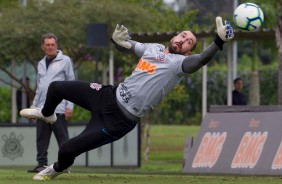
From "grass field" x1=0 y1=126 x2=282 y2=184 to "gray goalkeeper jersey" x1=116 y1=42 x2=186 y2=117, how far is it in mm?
1013

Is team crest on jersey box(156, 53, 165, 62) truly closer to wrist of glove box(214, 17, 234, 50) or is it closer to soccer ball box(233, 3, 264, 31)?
wrist of glove box(214, 17, 234, 50)

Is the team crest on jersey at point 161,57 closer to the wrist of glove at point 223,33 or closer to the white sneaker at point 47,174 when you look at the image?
the wrist of glove at point 223,33

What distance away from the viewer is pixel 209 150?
2106cm

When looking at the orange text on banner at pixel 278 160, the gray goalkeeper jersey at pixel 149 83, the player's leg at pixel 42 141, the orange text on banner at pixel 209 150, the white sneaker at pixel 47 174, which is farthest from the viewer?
the orange text on banner at pixel 209 150

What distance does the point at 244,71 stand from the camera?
5691 centimetres

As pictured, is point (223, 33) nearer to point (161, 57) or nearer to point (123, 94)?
point (161, 57)

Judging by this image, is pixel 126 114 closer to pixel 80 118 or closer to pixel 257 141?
pixel 257 141

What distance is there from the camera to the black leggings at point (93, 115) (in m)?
13.7

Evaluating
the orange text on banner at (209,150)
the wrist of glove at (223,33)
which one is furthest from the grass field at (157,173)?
the wrist of glove at (223,33)

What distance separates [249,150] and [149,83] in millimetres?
6671

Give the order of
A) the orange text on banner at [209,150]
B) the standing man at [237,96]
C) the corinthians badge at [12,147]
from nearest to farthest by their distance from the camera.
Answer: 1. the orange text on banner at [209,150]
2. the corinthians badge at [12,147]
3. the standing man at [237,96]

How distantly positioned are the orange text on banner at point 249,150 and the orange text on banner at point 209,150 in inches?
22.1

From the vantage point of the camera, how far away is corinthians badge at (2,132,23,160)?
943 inches

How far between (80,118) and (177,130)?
51.8 feet
